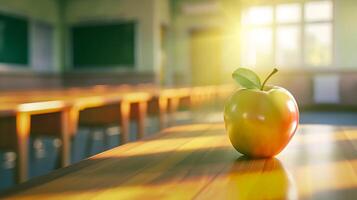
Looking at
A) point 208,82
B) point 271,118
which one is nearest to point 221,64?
point 208,82

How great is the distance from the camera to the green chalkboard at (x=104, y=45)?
9055 millimetres

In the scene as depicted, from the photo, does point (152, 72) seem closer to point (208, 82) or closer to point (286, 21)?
point (208, 82)

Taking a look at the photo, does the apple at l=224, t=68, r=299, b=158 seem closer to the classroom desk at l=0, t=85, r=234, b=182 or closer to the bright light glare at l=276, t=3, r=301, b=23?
the classroom desk at l=0, t=85, r=234, b=182

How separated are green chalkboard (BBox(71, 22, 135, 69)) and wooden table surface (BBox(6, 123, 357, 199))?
27.4ft

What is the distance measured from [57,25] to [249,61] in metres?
4.90

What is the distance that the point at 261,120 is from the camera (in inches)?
25.9

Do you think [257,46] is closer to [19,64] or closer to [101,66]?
[101,66]

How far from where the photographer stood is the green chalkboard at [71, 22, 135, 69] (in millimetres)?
9055

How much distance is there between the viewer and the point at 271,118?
659mm

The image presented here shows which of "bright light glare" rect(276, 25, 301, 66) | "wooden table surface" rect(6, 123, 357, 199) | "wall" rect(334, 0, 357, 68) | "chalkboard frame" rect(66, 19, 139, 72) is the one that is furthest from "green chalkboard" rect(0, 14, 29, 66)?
"wooden table surface" rect(6, 123, 357, 199)

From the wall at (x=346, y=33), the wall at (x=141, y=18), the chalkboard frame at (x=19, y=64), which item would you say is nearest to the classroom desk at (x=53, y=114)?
the chalkboard frame at (x=19, y=64)

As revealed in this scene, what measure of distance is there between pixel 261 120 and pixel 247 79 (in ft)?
0.36

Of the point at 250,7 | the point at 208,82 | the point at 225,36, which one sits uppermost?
the point at 250,7

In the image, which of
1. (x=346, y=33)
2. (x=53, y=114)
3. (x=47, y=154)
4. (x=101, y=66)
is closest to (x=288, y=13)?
(x=346, y=33)
